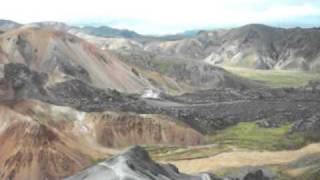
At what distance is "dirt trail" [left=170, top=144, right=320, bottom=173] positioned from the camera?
10306cm

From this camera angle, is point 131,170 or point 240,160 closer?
point 131,170

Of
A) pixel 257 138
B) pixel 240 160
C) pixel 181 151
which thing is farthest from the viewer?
pixel 257 138

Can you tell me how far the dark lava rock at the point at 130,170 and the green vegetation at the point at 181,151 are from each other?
60010 millimetres

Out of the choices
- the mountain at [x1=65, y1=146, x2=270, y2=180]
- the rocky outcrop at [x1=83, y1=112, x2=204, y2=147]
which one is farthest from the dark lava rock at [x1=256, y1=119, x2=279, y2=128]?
the mountain at [x1=65, y1=146, x2=270, y2=180]

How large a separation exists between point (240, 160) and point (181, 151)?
51.6 ft

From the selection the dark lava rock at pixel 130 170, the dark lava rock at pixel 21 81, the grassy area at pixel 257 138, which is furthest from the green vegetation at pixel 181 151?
the dark lava rock at pixel 130 170

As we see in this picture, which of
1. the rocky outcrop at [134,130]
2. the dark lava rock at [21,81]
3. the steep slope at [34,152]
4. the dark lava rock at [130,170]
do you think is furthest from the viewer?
the rocky outcrop at [134,130]

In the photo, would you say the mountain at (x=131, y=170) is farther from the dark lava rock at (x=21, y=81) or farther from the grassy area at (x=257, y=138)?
the grassy area at (x=257, y=138)

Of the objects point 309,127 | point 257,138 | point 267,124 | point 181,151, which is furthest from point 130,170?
point 267,124

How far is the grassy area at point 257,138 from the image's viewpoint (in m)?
133

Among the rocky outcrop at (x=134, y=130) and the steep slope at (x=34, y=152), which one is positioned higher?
the steep slope at (x=34, y=152)

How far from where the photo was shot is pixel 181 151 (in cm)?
12244

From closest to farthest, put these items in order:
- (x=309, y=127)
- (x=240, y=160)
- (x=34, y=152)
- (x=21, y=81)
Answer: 1. (x=34, y=152)
2. (x=240, y=160)
3. (x=21, y=81)
4. (x=309, y=127)

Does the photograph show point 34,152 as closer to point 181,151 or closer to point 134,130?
point 181,151
